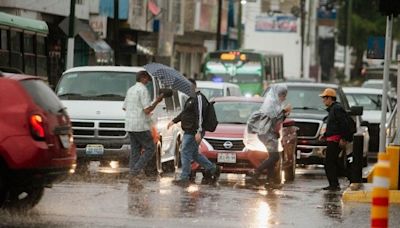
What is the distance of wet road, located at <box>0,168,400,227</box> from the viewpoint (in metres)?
12.9

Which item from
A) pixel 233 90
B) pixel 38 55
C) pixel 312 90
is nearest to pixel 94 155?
pixel 312 90

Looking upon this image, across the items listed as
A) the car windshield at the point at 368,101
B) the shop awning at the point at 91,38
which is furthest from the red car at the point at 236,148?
the shop awning at the point at 91,38

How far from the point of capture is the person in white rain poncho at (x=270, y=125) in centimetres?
1931

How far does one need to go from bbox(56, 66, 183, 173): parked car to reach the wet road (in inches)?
69.5

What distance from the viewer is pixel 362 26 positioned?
84625 mm

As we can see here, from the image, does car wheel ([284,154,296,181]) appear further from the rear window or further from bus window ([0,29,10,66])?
the rear window

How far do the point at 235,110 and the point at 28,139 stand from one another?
9245mm

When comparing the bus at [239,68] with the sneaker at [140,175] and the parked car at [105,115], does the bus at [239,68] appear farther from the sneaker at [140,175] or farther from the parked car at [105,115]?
the sneaker at [140,175]

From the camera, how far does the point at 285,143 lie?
20781 mm

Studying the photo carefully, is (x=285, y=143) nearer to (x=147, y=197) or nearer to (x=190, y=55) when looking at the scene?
(x=147, y=197)

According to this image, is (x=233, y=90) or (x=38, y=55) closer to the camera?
(x=38, y=55)

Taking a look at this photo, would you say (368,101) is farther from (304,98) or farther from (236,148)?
(236,148)

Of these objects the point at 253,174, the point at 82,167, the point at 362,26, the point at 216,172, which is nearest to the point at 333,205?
Result: the point at 216,172

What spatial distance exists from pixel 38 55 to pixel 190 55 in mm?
41944
